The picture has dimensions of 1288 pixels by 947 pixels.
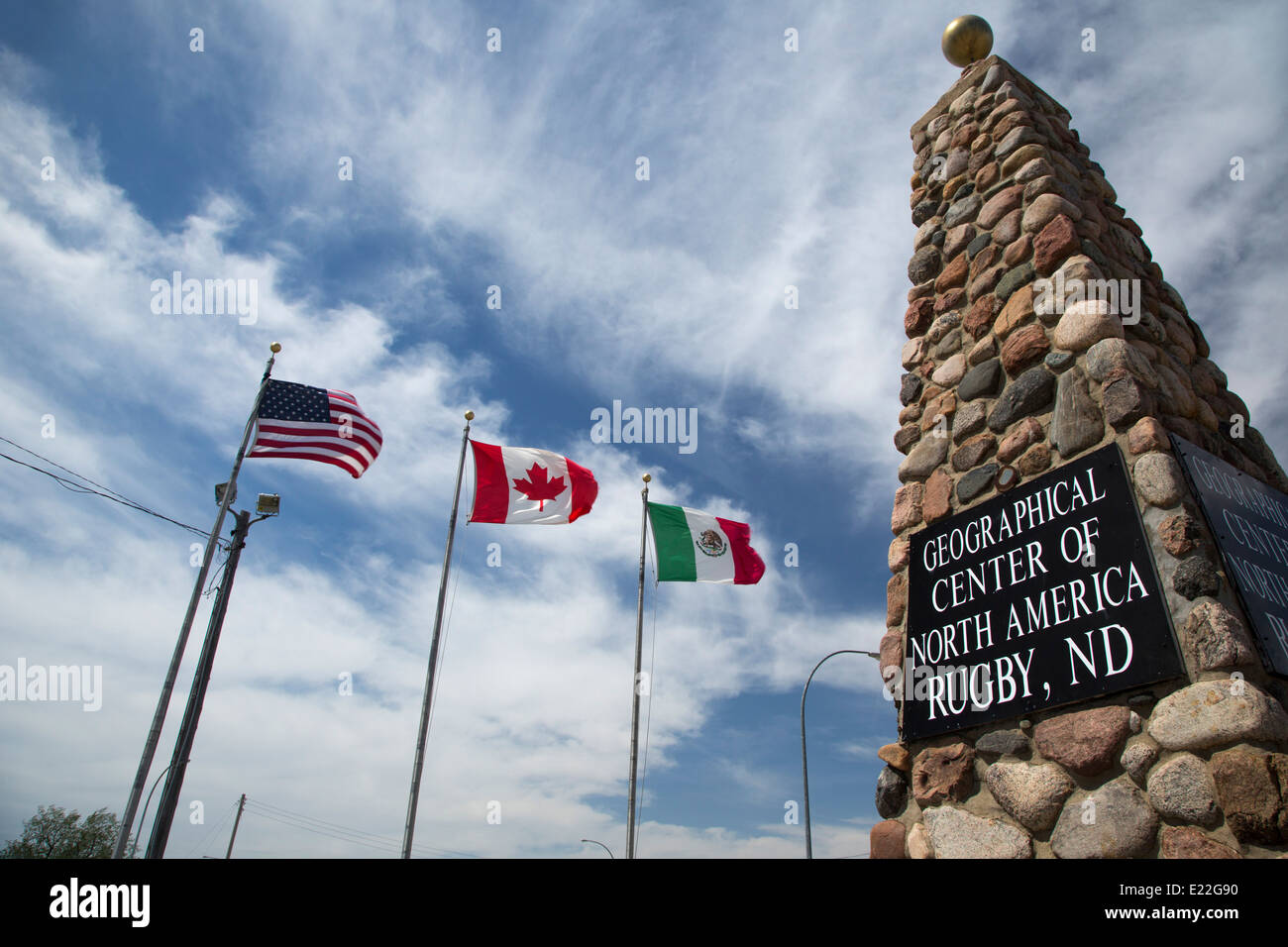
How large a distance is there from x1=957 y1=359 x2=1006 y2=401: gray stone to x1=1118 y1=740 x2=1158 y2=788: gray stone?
1.80 m

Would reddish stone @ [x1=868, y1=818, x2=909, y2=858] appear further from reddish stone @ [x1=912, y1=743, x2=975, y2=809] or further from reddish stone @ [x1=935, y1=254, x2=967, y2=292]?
reddish stone @ [x1=935, y1=254, x2=967, y2=292]

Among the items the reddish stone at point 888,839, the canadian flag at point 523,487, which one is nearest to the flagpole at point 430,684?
the canadian flag at point 523,487

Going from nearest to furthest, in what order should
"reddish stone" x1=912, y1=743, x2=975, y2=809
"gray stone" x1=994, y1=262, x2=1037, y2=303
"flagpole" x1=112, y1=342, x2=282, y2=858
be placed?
"reddish stone" x1=912, y1=743, x2=975, y2=809
"gray stone" x1=994, y1=262, x2=1037, y2=303
"flagpole" x1=112, y1=342, x2=282, y2=858

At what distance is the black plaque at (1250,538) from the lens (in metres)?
2.51

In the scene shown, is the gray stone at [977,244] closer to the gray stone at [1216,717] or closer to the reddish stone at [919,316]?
the reddish stone at [919,316]

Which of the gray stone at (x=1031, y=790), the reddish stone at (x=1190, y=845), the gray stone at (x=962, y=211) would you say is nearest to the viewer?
the reddish stone at (x=1190, y=845)

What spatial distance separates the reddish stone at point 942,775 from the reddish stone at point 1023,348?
5.91 ft

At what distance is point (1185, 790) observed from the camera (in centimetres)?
223

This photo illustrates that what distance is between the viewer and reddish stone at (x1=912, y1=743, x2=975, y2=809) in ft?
9.62

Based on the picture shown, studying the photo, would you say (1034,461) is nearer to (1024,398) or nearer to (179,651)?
(1024,398)

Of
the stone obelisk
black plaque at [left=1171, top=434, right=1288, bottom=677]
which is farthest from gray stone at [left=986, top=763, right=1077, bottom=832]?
black plaque at [left=1171, top=434, right=1288, bottom=677]
